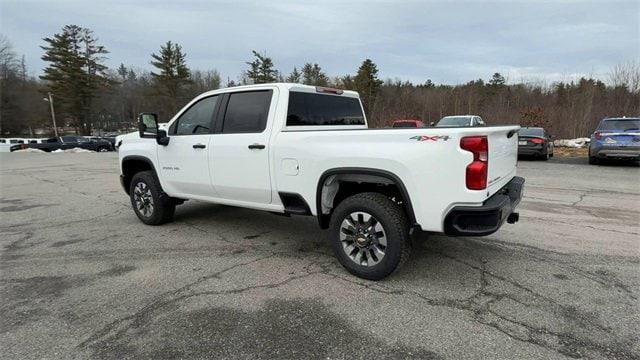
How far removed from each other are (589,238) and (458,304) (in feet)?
9.80

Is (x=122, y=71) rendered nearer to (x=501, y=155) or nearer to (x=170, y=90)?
(x=170, y=90)

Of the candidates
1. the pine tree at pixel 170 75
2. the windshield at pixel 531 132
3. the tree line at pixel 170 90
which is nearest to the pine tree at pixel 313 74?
the tree line at pixel 170 90

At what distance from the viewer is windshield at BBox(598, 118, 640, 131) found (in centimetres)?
1253

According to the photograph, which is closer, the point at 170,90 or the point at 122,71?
the point at 170,90

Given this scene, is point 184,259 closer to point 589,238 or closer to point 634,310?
point 634,310

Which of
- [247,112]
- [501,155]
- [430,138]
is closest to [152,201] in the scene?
[247,112]

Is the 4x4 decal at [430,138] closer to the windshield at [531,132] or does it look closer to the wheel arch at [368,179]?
the wheel arch at [368,179]

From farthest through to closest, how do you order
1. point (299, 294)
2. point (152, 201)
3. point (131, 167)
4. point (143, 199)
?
1. point (131, 167)
2. point (143, 199)
3. point (152, 201)
4. point (299, 294)

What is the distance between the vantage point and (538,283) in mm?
3768

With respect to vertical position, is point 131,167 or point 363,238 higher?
point 131,167

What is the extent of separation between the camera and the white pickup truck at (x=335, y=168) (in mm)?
3342

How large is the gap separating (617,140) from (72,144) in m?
35.9

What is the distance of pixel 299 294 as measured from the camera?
3.61 m

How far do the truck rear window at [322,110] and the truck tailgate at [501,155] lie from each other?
2.08m
